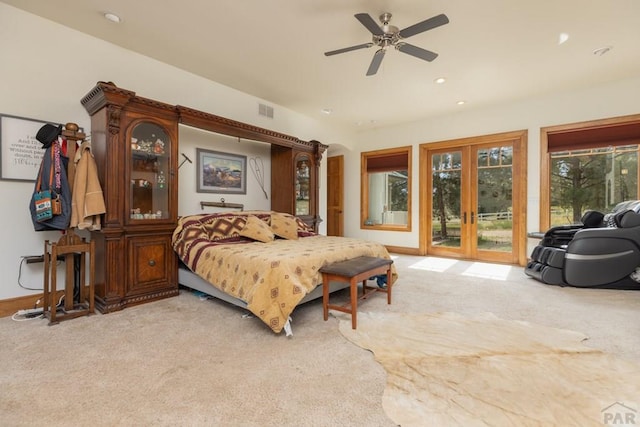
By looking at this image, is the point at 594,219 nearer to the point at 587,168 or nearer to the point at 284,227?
the point at 587,168

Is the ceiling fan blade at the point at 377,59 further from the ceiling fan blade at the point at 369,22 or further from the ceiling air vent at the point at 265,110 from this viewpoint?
the ceiling air vent at the point at 265,110

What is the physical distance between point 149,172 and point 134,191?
30 centimetres

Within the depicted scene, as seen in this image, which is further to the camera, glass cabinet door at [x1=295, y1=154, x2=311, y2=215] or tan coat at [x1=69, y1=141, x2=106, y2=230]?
glass cabinet door at [x1=295, y1=154, x2=311, y2=215]

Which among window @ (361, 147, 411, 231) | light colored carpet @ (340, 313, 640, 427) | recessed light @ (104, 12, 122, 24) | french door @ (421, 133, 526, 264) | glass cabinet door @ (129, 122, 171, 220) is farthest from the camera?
window @ (361, 147, 411, 231)

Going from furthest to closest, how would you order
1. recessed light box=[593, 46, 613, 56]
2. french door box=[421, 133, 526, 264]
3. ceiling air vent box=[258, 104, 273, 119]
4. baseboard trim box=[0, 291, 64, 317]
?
french door box=[421, 133, 526, 264]
ceiling air vent box=[258, 104, 273, 119]
recessed light box=[593, 46, 613, 56]
baseboard trim box=[0, 291, 64, 317]

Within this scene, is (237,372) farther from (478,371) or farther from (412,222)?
(412,222)

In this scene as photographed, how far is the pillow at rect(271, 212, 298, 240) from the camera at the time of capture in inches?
161

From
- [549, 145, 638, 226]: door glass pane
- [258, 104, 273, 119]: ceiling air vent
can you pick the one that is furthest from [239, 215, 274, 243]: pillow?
[549, 145, 638, 226]: door glass pane

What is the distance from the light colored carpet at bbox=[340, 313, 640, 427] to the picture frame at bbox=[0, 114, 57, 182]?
335 centimetres

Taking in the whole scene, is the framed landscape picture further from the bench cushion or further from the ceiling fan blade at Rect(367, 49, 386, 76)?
the ceiling fan blade at Rect(367, 49, 386, 76)

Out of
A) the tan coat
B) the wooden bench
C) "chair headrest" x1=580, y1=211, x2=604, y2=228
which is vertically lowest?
the wooden bench

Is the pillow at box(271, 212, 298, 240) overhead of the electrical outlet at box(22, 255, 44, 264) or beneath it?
overhead

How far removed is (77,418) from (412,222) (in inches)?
237

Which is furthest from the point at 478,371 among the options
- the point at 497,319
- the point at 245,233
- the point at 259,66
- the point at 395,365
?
the point at 259,66
